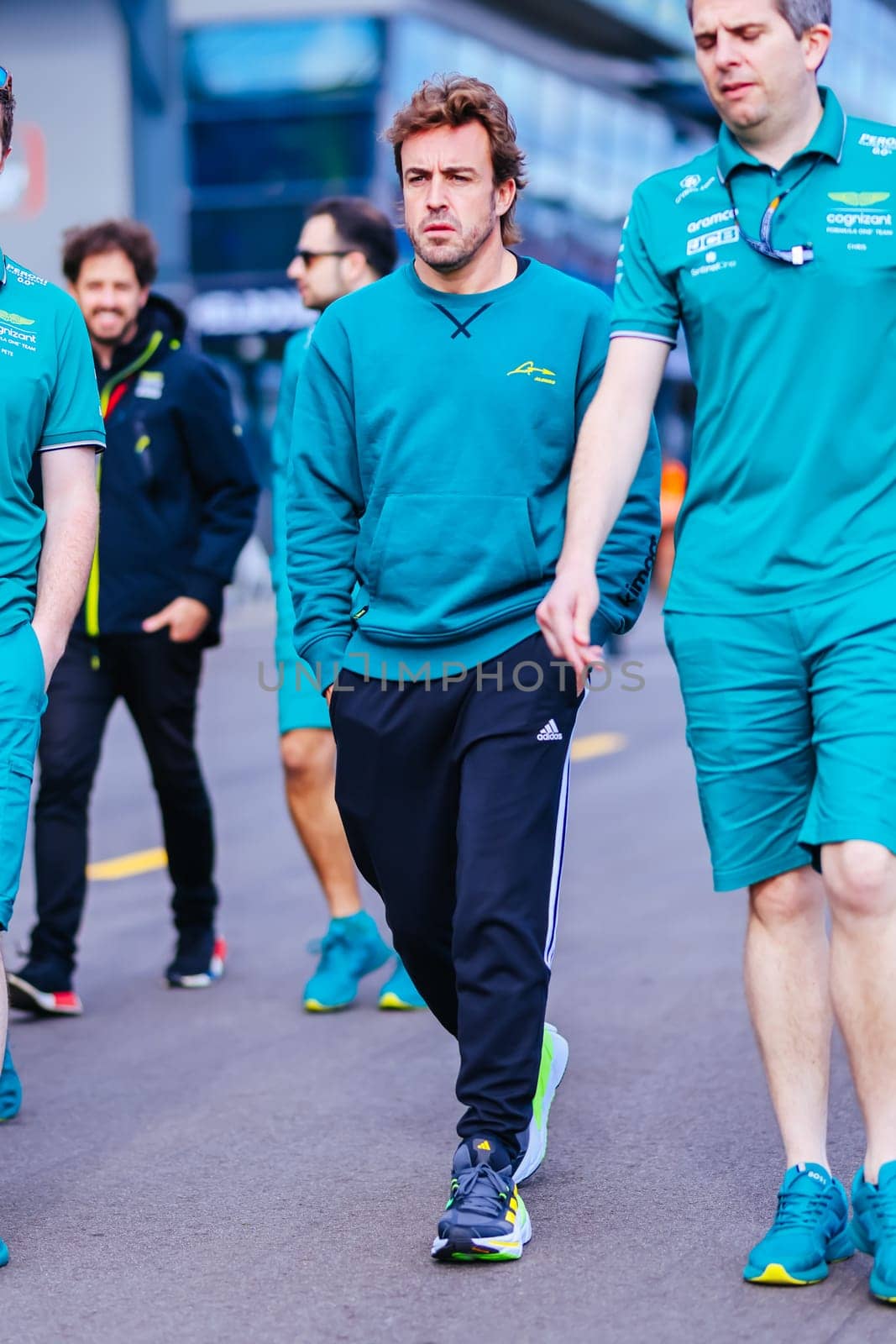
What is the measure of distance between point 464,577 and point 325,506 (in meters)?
0.39

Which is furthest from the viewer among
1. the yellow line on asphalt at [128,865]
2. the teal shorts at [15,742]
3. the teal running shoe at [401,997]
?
the yellow line on asphalt at [128,865]

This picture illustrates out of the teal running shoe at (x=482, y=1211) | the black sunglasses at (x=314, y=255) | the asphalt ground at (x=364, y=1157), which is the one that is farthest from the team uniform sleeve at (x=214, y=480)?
the teal running shoe at (x=482, y=1211)

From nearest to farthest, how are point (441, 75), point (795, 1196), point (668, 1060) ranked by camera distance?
point (795, 1196) → point (441, 75) → point (668, 1060)

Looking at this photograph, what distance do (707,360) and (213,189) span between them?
32113 mm

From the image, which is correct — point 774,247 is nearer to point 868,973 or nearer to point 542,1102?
point 868,973

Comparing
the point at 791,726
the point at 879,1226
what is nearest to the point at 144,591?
the point at 791,726

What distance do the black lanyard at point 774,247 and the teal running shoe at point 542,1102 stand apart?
1603 millimetres

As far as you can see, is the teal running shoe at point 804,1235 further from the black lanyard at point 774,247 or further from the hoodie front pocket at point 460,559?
the black lanyard at point 774,247

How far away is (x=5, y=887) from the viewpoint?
393cm

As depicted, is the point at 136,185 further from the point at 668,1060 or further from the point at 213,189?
the point at 668,1060

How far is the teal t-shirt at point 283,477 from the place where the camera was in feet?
20.6

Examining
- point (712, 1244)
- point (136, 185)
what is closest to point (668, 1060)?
point (712, 1244)

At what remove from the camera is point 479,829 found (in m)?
4.02

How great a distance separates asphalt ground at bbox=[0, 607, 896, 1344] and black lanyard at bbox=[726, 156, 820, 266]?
1.76m
